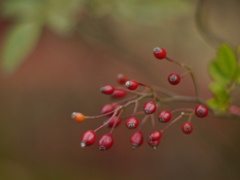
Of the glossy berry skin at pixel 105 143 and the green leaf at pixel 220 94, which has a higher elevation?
the glossy berry skin at pixel 105 143

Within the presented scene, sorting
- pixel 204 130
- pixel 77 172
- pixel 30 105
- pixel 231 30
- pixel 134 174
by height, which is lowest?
pixel 134 174

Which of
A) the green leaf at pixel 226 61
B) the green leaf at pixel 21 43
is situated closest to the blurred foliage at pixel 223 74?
the green leaf at pixel 226 61

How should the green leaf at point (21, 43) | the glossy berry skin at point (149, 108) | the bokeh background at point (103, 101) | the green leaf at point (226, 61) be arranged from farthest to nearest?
the bokeh background at point (103, 101) < the green leaf at point (21, 43) < the green leaf at point (226, 61) < the glossy berry skin at point (149, 108)

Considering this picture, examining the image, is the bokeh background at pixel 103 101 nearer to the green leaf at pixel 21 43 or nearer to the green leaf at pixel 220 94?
the green leaf at pixel 21 43

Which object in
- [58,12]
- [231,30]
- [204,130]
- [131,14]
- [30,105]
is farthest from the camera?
[30,105]

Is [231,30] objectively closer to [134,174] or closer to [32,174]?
[134,174]

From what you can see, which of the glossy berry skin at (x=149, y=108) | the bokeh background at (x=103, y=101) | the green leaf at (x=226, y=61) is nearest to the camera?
the glossy berry skin at (x=149, y=108)

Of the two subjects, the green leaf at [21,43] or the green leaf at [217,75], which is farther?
the green leaf at [21,43]

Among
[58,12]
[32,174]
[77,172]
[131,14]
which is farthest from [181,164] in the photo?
[58,12]
